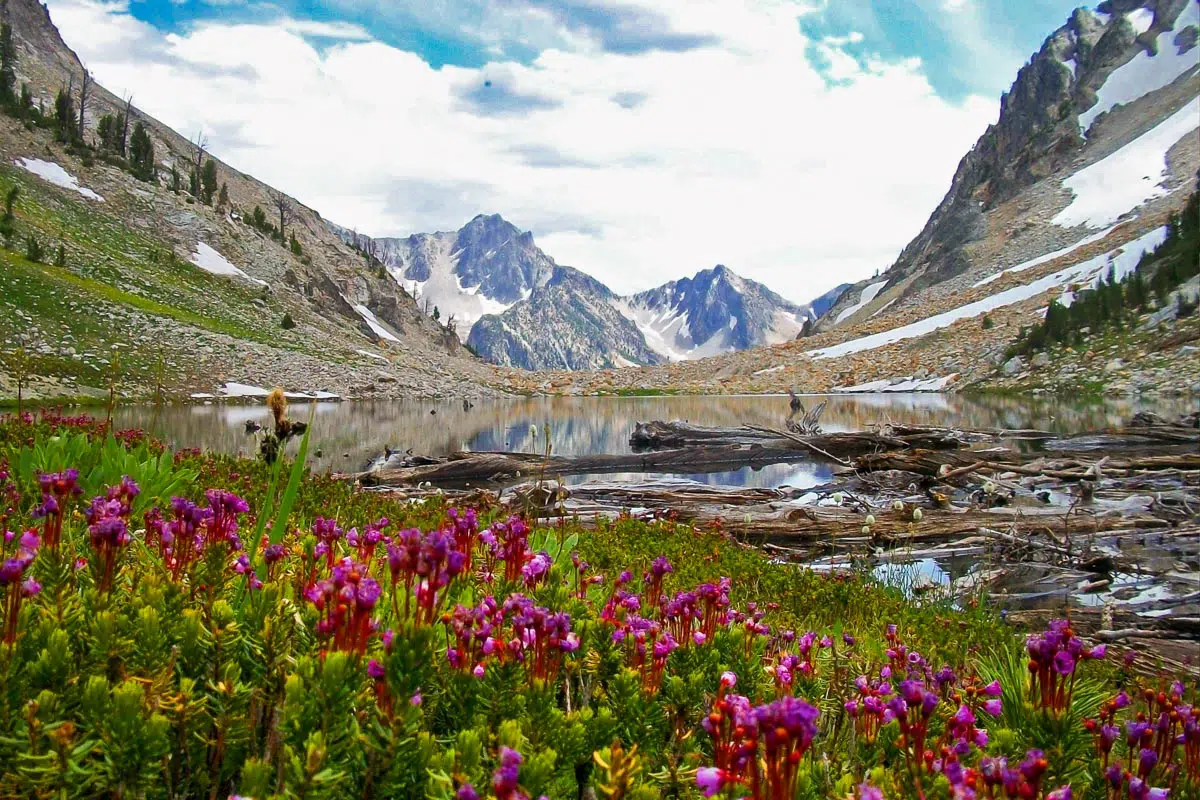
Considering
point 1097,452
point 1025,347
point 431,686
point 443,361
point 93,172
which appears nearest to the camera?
point 431,686

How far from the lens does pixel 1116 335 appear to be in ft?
182

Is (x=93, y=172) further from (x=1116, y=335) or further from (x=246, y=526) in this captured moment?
(x=1116, y=335)

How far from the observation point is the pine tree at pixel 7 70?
7269 cm

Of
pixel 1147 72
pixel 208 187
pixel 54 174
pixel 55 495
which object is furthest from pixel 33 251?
pixel 1147 72

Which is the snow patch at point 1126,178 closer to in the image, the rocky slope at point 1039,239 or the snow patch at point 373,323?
Result: the rocky slope at point 1039,239

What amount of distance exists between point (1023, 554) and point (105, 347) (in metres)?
50.1

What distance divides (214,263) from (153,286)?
13.8 meters

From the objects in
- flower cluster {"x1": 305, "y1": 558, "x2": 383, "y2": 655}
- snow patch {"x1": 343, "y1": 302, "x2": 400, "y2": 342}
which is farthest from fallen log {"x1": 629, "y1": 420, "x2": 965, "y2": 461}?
snow patch {"x1": 343, "y1": 302, "x2": 400, "y2": 342}

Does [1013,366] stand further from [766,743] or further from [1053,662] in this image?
[766,743]

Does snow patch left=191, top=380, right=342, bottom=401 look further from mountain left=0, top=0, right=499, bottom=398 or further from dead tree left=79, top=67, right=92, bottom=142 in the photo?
dead tree left=79, top=67, right=92, bottom=142

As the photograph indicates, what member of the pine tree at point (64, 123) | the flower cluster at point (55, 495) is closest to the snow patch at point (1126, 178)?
the flower cluster at point (55, 495)

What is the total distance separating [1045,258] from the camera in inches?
3994

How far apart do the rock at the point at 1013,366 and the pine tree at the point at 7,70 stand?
95937 millimetres

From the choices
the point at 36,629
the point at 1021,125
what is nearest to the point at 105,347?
the point at 36,629
